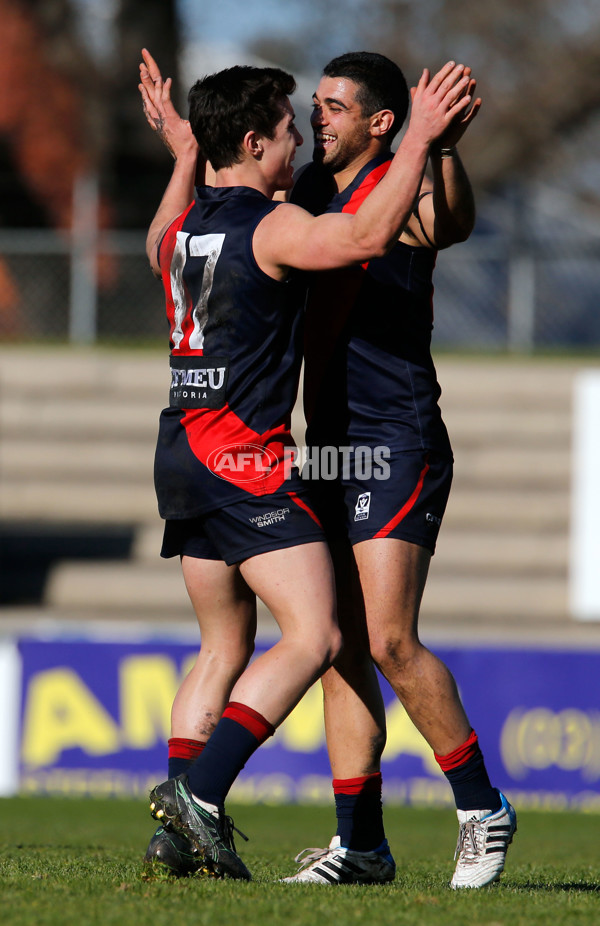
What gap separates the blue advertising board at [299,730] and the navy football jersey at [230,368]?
16.3ft

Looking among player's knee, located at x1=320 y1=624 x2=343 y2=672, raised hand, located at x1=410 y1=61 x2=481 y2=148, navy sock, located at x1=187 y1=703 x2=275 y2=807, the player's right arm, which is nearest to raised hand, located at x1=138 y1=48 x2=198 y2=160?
the player's right arm

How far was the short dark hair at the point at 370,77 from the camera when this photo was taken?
388 cm

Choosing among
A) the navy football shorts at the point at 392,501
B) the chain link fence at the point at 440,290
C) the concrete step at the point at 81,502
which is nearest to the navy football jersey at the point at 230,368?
the navy football shorts at the point at 392,501

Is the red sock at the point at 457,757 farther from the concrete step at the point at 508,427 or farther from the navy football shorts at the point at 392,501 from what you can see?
the concrete step at the point at 508,427

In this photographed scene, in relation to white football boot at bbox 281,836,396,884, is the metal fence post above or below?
Answer: above

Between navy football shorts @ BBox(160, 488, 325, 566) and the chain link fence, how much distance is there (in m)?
11.9

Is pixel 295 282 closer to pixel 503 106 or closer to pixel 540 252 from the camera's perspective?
pixel 540 252

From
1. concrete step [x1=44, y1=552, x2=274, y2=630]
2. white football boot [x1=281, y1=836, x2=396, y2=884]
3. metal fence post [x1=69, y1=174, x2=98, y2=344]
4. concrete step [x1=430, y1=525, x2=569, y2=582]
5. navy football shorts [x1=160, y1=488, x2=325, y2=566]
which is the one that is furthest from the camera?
metal fence post [x1=69, y1=174, x2=98, y2=344]

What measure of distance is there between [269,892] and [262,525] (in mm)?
969

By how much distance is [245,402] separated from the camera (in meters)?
3.57

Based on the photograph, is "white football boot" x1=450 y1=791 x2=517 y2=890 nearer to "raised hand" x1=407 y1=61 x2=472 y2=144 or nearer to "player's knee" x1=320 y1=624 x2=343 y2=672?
"player's knee" x1=320 y1=624 x2=343 y2=672

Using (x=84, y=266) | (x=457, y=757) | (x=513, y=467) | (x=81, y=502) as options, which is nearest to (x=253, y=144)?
(x=457, y=757)

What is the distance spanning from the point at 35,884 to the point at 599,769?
226 inches

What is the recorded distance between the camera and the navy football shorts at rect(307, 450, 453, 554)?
3773 mm
